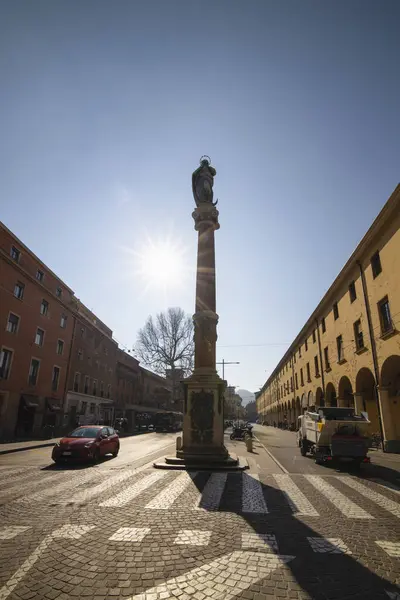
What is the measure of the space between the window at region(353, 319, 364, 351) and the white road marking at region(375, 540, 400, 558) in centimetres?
1716

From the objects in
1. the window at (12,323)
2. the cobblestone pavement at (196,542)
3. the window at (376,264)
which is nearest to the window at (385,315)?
the window at (376,264)

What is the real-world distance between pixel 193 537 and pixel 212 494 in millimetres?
3049

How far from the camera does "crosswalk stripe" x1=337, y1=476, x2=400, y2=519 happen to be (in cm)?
667

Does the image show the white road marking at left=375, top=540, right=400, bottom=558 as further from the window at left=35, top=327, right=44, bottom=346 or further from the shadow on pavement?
the window at left=35, top=327, right=44, bottom=346

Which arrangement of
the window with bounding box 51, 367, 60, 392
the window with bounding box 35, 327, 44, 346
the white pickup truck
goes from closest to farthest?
1. the white pickup truck
2. the window with bounding box 35, 327, 44, 346
3. the window with bounding box 51, 367, 60, 392

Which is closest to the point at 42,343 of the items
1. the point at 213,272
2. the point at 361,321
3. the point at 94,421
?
the point at 94,421

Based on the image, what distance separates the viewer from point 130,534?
493cm

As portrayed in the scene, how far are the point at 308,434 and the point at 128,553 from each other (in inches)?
491

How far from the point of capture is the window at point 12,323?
23.8m

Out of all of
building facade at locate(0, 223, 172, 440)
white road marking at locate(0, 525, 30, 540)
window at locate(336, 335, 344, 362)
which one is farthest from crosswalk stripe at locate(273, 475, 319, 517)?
building facade at locate(0, 223, 172, 440)

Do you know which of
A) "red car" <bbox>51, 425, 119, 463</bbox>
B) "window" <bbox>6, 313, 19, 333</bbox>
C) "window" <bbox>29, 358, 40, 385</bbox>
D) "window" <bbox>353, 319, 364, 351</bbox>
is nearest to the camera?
"red car" <bbox>51, 425, 119, 463</bbox>

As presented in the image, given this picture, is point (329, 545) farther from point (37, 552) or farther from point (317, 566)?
point (37, 552)

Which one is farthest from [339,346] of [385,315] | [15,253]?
[15,253]

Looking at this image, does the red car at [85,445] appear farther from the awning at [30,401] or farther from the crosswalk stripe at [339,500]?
the awning at [30,401]
